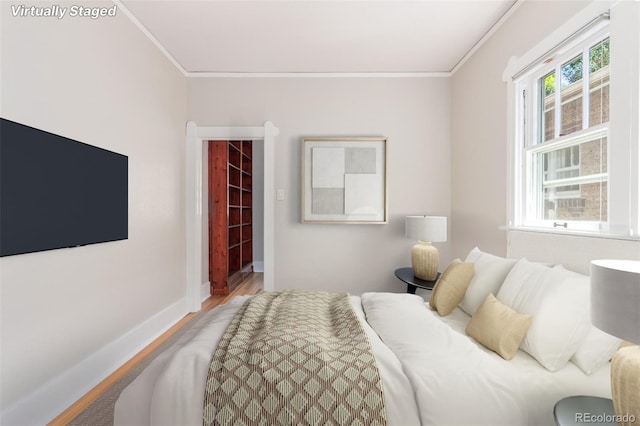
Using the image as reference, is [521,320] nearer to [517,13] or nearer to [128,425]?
[128,425]

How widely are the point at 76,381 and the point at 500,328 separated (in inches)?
100

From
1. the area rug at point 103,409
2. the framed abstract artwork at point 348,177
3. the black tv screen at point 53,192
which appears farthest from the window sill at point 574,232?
the black tv screen at point 53,192

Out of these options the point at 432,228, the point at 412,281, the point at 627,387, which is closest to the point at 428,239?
the point at 432,228

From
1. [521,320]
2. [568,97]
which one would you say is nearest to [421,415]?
[521,320]

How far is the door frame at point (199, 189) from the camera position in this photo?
3.54m

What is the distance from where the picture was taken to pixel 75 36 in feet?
6.53

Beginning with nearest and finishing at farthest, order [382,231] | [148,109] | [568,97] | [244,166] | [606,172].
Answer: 1. [606,172]
2. [568,97]
3. [148,109]
4. [382,231]
5. [244,166]

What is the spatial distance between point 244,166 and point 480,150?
13.5 ft

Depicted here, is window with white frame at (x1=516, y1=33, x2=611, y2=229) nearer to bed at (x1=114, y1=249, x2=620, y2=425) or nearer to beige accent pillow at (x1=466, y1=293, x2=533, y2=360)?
bed at (x1=114, y1=249, x2=620, y2=425)

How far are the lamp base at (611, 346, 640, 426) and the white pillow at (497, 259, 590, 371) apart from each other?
27cm

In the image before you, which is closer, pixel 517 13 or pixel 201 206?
pixel 517 13

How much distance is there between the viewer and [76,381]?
1964 mm

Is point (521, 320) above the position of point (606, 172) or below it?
below

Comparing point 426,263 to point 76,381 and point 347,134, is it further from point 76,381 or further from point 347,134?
point 76,381
